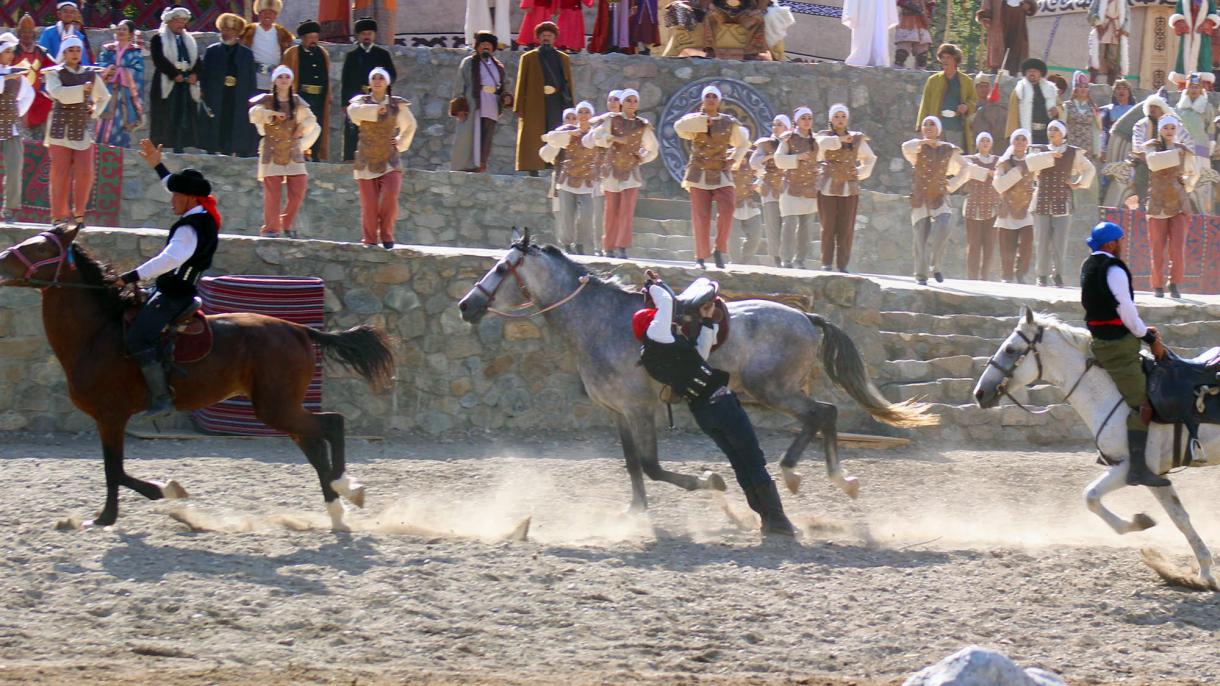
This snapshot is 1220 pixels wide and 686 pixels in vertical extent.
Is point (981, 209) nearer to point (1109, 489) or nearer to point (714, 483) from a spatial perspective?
point (714, 483)

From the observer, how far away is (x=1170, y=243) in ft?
56.2

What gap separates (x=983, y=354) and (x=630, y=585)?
25.1 feet

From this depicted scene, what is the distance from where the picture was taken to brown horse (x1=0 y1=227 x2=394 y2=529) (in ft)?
32.2

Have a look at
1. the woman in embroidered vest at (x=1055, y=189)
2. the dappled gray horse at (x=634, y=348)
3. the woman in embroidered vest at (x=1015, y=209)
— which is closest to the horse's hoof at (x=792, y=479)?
the dappled gray horse at (x=634, y=348)

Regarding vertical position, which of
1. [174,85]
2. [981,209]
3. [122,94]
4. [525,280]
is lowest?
[525,280]

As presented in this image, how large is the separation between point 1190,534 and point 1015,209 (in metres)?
9.67

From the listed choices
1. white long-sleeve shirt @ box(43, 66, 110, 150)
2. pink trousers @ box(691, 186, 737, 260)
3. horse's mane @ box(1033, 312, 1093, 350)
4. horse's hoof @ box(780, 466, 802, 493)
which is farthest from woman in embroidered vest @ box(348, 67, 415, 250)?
horse's mane @ box(1033, 312, 1093, 350)

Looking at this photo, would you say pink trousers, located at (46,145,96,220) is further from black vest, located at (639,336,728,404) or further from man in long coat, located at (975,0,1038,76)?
man in long coat, located at (975,0,1038,76)

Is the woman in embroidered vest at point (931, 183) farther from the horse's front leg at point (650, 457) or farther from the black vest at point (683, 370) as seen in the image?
the black vest at point (683, 370)

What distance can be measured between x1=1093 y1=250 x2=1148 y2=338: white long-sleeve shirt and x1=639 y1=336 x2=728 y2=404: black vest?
2.40 meters

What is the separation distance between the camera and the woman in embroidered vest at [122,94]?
18.7m

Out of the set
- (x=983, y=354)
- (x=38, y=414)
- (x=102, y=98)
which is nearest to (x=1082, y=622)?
(x=983, y=354)

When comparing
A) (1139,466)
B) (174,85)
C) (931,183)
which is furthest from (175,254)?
(931,183)

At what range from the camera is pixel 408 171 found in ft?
60.8
